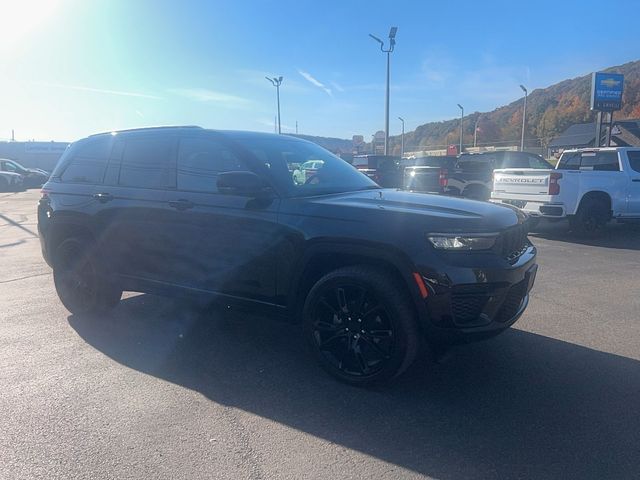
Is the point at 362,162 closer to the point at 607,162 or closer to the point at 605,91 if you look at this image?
the point at 607,162

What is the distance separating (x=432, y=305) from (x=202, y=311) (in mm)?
2973

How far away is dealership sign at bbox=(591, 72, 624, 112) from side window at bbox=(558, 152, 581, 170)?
47.7 feet

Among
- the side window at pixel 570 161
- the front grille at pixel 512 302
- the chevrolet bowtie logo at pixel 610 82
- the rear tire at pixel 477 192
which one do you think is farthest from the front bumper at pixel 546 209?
the chevrolet bowtie logo at pixel 610 82

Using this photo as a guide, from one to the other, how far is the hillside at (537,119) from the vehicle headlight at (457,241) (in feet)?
231

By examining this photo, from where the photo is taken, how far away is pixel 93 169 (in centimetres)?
541

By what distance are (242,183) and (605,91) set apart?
25.9 meters

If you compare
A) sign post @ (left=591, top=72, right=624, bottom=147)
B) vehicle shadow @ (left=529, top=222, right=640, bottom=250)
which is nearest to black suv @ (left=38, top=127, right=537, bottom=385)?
vehicle shadow @ (left=529, top=222, right=640, bottom=250)

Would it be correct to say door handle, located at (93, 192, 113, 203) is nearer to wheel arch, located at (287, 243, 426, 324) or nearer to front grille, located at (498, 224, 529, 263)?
wheel arch, located at (287, 243, 426, 324)

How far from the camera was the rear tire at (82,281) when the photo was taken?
5.30 m

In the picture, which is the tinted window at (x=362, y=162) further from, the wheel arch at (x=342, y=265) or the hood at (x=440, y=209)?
the wheel arch at (x=342, y=265)

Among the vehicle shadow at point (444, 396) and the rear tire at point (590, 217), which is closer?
the vehicle shadow at point (444, 396)

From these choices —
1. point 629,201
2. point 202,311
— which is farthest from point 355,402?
point 629,201

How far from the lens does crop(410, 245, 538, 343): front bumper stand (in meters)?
3.41

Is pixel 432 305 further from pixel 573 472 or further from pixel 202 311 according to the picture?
pixel 202 311
